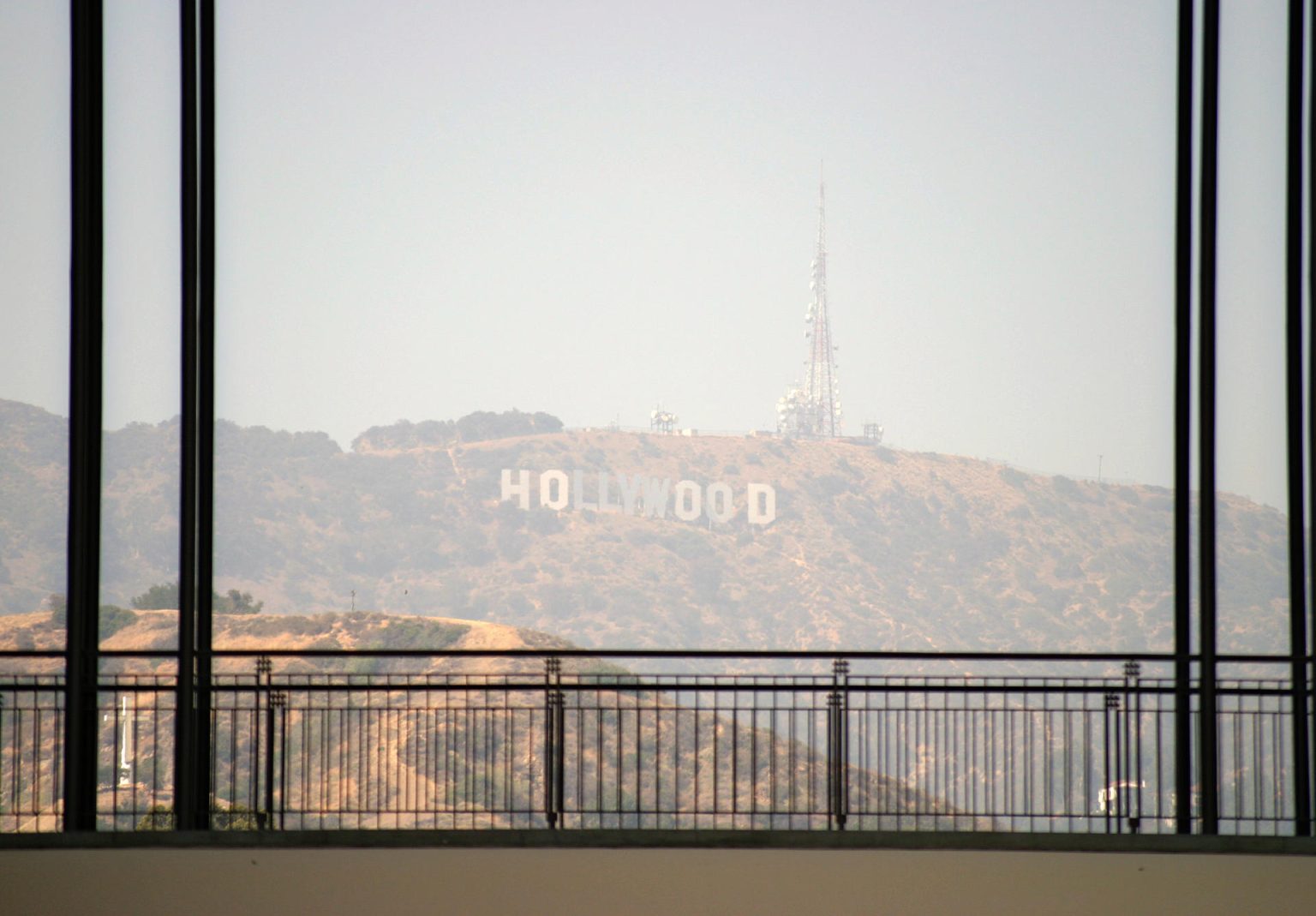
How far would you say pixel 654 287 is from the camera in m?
40.0

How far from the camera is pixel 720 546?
3869 cm

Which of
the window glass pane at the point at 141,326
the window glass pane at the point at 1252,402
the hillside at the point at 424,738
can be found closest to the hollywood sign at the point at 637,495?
the hillside at the point at 424,738

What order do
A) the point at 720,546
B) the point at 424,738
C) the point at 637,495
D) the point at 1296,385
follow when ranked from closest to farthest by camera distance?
1. the point at 1296,385
2. the point at 424,738
3. the point at 720,546
4. the point at 637,495

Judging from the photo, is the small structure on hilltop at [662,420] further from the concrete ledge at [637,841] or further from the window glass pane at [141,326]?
the concrete ledge at [637,841]

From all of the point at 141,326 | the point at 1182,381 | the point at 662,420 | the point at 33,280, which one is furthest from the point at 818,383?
the point at 1182,381

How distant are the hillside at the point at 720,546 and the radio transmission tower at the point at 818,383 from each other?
2.09 feet

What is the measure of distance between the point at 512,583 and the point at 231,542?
7762 mm

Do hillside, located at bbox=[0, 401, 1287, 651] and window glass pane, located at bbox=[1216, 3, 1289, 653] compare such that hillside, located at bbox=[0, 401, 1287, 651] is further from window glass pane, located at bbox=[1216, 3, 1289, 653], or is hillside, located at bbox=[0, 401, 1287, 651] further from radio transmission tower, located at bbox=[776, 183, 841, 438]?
radio transmission tower, located at bbox=[776, 183, 841, 438]

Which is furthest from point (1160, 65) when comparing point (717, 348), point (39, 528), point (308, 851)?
point (308, 851)

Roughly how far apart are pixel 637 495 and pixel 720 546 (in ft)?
9.26

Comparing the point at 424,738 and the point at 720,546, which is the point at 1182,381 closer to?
the point at 424,738

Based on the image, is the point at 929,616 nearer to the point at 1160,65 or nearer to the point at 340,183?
the point at 1160,65

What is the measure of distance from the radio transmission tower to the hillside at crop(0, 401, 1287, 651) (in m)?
0.64

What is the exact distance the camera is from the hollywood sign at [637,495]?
3838 centimetres
